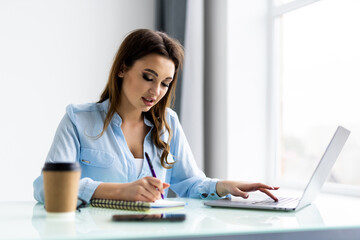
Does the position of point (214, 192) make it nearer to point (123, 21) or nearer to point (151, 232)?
point (151, 232)

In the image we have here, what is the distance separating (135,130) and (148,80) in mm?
234

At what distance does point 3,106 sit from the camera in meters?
2.99

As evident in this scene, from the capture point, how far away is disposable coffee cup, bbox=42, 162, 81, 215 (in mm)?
1084

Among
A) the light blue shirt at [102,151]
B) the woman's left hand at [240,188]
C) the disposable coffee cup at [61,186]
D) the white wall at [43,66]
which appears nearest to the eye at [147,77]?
the light blue shirt at [102,151]

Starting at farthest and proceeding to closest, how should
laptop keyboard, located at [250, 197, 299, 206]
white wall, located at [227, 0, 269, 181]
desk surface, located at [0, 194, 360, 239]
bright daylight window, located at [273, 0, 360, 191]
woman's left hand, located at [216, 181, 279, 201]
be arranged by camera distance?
1. white wall, located at [227, 0, 269, 181]
2. bright daylight window, located at [273, 0, 360, 191]
3. woman's left hand, located at [216, 181, 279, 201]
4. laptop keyboard, located at [250, 197, 299, 206]
5. desk surface, located at [0, 194, 360, 239]

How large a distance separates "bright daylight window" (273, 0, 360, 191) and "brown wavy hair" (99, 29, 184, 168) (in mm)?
1098

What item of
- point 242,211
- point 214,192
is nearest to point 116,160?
point 214,192

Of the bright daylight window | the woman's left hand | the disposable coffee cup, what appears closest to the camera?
the disposable coffee cup

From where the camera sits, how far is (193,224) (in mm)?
1036

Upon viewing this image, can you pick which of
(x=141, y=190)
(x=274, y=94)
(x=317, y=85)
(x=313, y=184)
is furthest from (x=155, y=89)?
(x=274, y=94)

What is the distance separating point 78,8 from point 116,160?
181cm

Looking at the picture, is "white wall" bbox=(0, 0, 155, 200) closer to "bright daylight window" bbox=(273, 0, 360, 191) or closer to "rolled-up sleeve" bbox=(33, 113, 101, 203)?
"bright daylight window" bbox=(273, 0, 360, 191)

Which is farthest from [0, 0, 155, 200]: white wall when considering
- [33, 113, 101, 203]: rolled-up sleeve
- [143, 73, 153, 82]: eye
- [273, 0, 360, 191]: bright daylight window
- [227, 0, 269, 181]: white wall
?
[143, 73, 153, 82]: eye

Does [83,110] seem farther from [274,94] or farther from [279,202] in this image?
[274,94]
